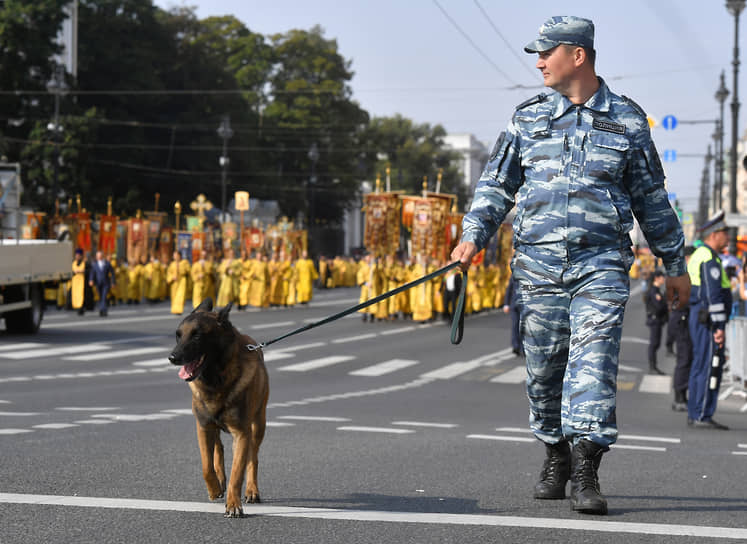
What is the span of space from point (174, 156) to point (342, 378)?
162 feet

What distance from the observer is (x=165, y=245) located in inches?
2010

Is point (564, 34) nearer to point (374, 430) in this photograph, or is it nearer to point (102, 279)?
point (374, 430)

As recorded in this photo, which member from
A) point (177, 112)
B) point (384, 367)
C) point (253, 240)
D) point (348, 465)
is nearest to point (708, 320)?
point (348, 465)

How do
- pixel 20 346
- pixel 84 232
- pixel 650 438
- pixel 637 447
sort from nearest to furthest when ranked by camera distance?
pixel 637 447
pixel 650 438
pixel 20 346
pixel 84 232

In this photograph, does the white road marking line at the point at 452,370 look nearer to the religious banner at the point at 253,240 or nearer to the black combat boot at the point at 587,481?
the black combat boot at the point at 587,481

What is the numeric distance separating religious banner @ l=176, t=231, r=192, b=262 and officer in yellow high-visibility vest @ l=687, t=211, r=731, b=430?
3601cm

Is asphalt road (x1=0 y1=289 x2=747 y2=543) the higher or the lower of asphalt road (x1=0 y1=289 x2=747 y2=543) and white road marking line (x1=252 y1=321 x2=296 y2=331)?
the higher

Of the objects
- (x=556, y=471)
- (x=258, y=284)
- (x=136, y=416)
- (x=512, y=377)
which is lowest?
(x=512, y=377)

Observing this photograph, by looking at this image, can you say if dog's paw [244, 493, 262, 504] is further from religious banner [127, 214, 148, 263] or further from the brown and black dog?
religious banner [127, 214, 148, 263]

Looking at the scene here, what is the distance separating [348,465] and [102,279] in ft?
96.2

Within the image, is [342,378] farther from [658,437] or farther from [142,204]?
[142,204]

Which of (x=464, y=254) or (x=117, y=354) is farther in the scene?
(x=117, y=354)

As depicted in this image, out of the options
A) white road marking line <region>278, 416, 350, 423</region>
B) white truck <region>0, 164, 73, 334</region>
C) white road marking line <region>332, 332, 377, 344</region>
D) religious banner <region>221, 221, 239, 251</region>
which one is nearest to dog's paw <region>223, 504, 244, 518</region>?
white road marking line <region>278, 416, 350, 423</region>

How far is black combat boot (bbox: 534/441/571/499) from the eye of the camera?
643 cm
